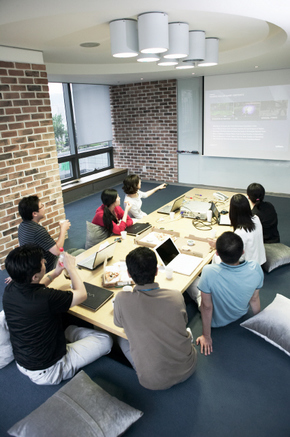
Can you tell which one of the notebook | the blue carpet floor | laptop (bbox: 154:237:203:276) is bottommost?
the blue carpet floor

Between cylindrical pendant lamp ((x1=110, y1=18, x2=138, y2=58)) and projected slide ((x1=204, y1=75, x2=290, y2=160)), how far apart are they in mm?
4121

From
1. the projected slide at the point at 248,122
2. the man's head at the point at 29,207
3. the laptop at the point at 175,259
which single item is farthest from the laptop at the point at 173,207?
the projected slide at the point at 248,122

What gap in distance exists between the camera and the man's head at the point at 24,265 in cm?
183

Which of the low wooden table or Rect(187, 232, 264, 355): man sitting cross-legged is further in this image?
Rect(187, 232, 264, 355): man sitting cross-legged

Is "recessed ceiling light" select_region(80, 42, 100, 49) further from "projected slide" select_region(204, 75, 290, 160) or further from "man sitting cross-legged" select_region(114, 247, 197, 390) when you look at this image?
"projected slide" select_region(204, 75, 290, 160)

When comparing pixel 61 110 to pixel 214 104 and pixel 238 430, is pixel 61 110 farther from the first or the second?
pixel 238 430

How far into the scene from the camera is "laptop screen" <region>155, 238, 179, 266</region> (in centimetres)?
254

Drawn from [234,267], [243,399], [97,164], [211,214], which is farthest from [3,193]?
[97,164]

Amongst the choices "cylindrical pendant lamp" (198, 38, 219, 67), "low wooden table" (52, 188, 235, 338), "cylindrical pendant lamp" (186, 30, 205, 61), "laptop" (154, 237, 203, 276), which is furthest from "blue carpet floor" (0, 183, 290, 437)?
"cylindrical pendant lamp" (198, 38, 219, 67)

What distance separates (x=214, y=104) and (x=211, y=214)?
12.7 feet

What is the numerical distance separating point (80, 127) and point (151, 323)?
6.06 meters

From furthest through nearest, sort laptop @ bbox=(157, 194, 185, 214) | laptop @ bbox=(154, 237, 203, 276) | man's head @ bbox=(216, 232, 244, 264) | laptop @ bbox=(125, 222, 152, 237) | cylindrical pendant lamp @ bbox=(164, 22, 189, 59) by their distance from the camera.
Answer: laptop @ bbox=(157, 194, 185, 214)
laptop @ bbox=(125, 222, 152, 237)
cylindrical pendant lamp @ bbox=(164, 22, 189, 59)
laptop @ bbox=(154, 237, 203, 276)
man's head @ bbox=(216, 232, 244, 264)

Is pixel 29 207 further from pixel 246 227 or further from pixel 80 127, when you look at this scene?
pixel 80 127

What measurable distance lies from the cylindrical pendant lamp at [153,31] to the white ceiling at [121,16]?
0.07 meters
